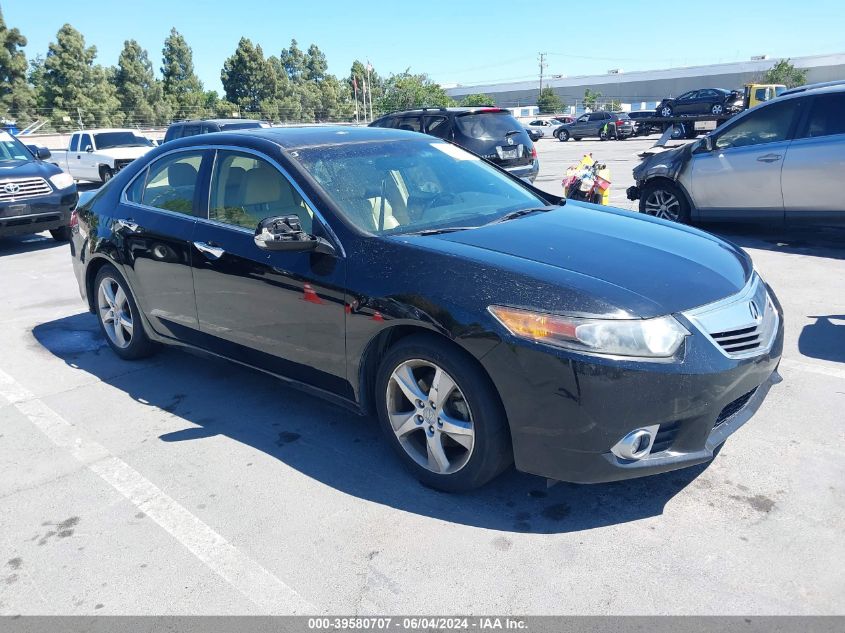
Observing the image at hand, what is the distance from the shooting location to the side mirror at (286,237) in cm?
352

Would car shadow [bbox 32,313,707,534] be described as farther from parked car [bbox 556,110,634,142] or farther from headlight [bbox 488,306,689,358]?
parked car [bbox 556,110,634,142]

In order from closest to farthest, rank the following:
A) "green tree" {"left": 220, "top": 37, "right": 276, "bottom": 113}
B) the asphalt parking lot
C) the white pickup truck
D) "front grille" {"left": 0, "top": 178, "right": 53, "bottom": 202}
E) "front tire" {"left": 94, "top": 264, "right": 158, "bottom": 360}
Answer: the asphalt parking lot
"front tire" {"left": 94, "top": 264, "right": 158, "bottom": 360}
"front grille" {"left": 0, "top": 178, "right": 53, "bottom": 202}
the white pickup truck
"green tree" {"left": 220, "top": 37, "right": 276, "bottom": 113}

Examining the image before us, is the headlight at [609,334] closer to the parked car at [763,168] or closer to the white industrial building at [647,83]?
the parked car at [763,168]

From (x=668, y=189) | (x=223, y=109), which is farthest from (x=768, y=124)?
(x=223, y=109)

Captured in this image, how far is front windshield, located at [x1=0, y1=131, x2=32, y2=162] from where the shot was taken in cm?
1106

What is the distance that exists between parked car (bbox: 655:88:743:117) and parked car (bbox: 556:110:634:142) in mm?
1896

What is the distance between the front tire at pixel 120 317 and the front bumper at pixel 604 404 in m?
3.28

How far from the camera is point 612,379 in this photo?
9.09 feet

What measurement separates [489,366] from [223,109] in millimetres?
50742

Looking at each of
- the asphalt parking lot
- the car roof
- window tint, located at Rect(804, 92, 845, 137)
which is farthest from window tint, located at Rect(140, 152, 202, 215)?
window tint, located at Rect(804, 92, 845, 137)

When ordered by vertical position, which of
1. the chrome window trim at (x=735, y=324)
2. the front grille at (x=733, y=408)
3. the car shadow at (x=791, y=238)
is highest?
the chrome window trim at (x=735, y=324)

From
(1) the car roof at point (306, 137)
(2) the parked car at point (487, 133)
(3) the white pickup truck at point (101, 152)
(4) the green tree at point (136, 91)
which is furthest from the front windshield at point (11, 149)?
(4) the green tree at point (136, 91)

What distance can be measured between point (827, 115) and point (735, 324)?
583cm
